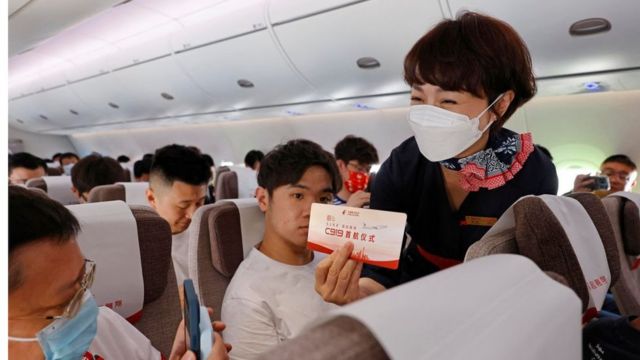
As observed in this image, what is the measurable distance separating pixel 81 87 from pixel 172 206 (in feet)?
24.3

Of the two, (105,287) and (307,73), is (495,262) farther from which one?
(307,73)

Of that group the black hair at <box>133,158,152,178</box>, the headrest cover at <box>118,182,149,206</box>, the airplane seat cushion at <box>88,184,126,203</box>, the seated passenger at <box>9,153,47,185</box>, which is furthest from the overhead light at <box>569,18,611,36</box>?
the seated passenger at <box>9,153,47,185</box>

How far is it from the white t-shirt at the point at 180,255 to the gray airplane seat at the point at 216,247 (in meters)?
0.53

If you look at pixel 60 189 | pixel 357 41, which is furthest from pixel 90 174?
pixel 357 41

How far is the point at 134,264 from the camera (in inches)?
63.9

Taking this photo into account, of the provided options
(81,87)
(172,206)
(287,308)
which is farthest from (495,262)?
(81,87)

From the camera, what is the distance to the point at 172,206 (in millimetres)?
2795

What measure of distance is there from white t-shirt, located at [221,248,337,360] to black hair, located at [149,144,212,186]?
1.07 meters

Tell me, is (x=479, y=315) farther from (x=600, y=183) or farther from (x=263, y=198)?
(x=600, y=183)

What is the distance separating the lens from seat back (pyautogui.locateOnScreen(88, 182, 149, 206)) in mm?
3383

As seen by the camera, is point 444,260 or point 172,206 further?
point 172,206

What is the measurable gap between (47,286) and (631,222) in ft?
8.50

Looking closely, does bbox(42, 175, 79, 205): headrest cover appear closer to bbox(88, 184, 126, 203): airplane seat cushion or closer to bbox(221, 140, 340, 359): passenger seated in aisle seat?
bbox(88, 184, 126, 203): airplane seat cushion

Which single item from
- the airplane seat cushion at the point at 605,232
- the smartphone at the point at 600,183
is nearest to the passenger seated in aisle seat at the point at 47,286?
the airplane seat cushion at the point at 605,232
